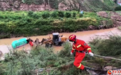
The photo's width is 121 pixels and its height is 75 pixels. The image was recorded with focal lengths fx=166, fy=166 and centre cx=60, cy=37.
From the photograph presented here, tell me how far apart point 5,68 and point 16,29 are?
30.6 ft

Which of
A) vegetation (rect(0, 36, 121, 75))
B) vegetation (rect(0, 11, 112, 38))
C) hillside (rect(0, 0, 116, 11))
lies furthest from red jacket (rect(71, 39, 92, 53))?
hillside (rect(0, 0, 116, 11))

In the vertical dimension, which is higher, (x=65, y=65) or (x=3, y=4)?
(x=3, y=4)

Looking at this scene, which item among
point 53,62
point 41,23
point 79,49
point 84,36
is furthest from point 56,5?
point 79,49

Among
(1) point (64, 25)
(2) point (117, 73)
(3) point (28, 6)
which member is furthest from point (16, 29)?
(2) point (117, 73)

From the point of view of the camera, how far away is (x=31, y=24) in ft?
52.7

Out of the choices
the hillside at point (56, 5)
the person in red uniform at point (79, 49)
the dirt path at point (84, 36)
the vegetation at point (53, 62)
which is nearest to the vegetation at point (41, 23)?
the dirt path at point (84, 36)

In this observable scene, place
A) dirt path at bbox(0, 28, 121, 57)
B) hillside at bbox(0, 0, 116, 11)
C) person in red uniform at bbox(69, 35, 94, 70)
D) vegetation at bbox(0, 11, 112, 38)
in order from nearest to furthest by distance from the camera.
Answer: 1. person in red uniform at bbox(69, 35, 94, 70)
2. dirt path at bbox(0, 28, 121, 57)
3. vegetation at bbox(0, 11, 112, 38)
4. hillside at bbox(0, 0, 116, 11)

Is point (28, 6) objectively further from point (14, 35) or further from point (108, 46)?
point (108, 46)

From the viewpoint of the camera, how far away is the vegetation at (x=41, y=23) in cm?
1545

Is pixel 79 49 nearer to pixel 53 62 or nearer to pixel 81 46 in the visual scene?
pixel 81 46

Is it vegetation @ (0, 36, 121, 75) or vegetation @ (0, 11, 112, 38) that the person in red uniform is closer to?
vegetation @ (0, 36, 121, 75)

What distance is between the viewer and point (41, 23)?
16.3 metres

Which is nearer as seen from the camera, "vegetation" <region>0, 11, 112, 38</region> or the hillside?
"vegetation" <region>0, 11, 112, 38</region>

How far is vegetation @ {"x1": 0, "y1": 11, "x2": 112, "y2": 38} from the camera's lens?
15.4 meters
